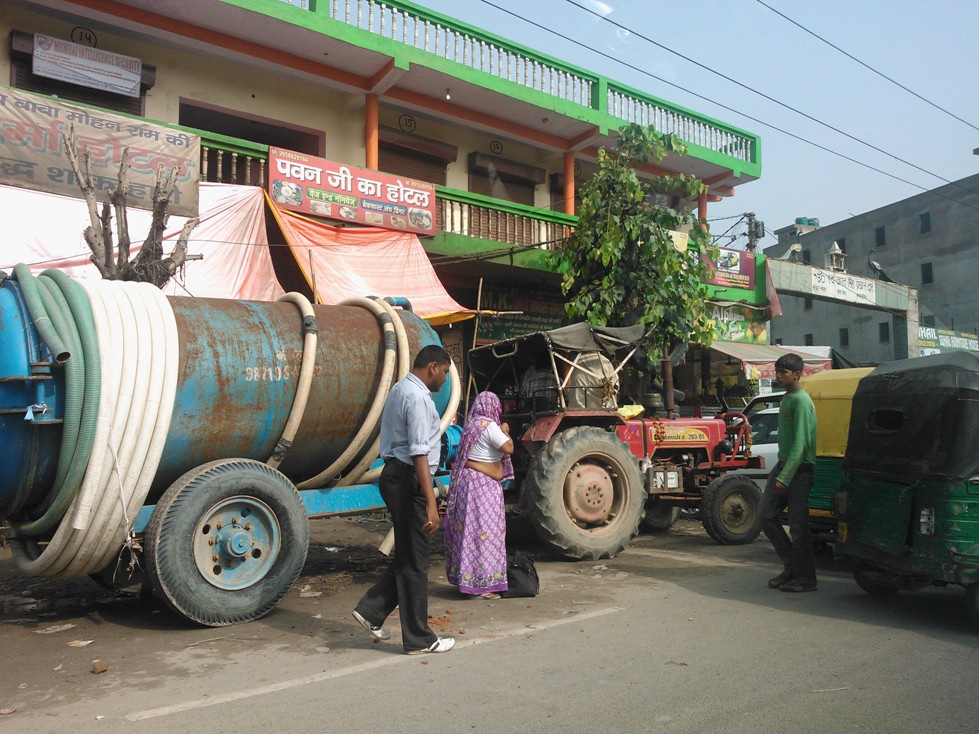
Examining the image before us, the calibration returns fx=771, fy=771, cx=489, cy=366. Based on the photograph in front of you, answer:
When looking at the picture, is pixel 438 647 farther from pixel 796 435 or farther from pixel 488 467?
pixel 796 435

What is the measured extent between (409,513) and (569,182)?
41.9 feet

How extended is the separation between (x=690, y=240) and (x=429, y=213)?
14.1ft

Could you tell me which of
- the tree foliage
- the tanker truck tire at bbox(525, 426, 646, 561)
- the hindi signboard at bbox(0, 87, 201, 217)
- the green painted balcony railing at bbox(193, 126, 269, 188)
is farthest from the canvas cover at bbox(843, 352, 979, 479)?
the green painted balcony railing at bbox(193, 126, 269, 188)

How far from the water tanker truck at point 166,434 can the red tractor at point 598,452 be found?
212cm

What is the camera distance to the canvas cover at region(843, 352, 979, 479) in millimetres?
4887

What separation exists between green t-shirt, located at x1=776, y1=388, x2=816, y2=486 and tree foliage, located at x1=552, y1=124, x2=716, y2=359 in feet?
17.7

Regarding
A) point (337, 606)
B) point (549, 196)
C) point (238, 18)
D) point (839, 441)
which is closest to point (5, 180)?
point (238, 18)

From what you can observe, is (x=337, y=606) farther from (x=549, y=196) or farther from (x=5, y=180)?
(x=549, y=196)

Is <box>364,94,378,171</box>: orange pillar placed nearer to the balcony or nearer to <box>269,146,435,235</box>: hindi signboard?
<box>269,146,435,235</box>: hindi signboard

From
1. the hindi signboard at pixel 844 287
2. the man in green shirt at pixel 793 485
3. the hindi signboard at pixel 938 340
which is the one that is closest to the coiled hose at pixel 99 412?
the man in green shirt at pixel 793 485

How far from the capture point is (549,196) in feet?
56.0

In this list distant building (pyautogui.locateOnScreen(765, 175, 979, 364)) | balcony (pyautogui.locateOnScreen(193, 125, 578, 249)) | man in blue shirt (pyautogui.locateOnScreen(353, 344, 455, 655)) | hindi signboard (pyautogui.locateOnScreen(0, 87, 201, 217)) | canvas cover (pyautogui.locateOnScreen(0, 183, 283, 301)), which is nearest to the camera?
man in blue shirt (pyautogui.locateOnScreen(353, 344, 455, 655))

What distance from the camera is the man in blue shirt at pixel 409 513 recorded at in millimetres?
4387

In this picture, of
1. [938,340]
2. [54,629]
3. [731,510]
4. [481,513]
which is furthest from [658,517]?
[938,340]
